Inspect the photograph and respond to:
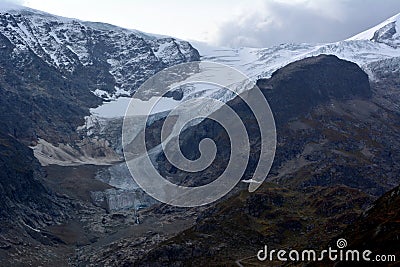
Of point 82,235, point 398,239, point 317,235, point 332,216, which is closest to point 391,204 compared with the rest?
point 398,239

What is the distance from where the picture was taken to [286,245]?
5089 inches

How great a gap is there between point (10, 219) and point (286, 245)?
9871 cm

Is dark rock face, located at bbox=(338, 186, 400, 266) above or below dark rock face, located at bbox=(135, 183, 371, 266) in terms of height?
above

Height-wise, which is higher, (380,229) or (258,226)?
(380,229)

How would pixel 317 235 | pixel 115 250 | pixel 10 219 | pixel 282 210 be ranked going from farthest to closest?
pixel 10 219
pixel 115 250
pixel 282 210
pixel 317 235

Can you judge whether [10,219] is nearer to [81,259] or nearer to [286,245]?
[81,259]

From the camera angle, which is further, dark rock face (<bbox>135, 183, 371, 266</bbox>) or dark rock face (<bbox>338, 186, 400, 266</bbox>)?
dark rock face (<bbox>135, 183, 371, 266</bbox>)

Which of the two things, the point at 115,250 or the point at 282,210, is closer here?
the point at 282,210

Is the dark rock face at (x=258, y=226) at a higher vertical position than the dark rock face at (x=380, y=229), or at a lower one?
lower

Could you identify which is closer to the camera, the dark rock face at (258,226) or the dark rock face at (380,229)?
the dark rock face at (380,229)

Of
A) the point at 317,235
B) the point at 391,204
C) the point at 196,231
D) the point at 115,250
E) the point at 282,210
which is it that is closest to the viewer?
the point at 391,204

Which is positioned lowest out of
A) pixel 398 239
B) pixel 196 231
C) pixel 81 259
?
pixel 81 259

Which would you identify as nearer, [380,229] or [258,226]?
[380,229]

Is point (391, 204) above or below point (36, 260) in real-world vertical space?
above
